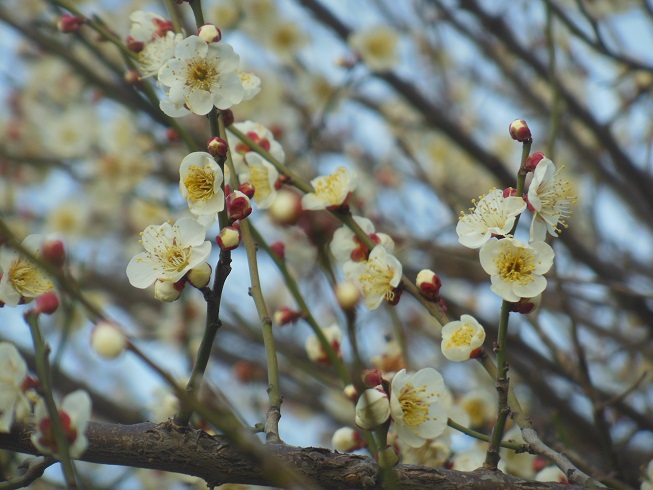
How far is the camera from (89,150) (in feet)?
15.2

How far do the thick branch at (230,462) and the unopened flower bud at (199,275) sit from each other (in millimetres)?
303

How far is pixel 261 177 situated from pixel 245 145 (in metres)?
0.12

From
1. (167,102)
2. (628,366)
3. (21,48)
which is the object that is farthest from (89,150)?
(628,366)

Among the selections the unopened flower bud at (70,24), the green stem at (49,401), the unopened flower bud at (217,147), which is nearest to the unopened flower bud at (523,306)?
the unopened flower bud at (217,147)

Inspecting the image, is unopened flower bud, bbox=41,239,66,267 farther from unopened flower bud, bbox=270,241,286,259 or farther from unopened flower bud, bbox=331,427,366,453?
unopened flower bud, bbox=331,427,366,453

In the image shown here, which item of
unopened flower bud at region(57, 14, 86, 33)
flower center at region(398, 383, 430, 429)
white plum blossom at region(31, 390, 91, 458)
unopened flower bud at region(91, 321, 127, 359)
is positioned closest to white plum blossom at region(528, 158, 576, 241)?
flower center at region(398, 383, 430, 429)

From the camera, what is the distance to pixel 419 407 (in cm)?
171

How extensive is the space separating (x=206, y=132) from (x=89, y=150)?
833mm

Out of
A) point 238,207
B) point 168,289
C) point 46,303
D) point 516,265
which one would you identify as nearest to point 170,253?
point 168,289

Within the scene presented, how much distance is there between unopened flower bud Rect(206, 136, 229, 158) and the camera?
5.03 ft

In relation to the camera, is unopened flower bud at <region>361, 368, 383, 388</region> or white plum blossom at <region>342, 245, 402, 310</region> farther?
white plum blossom at <region>342, 245, 402, 310</region>

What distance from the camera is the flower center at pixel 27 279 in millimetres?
1666

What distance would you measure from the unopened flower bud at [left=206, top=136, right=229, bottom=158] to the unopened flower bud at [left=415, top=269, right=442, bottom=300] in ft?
1.81

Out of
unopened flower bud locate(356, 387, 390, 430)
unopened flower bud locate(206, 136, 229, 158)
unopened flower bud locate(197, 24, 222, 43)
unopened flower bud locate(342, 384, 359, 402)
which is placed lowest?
unopened flower bud locate(356, 387, 390, 430)
